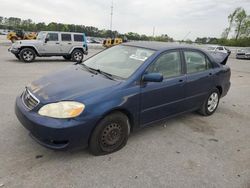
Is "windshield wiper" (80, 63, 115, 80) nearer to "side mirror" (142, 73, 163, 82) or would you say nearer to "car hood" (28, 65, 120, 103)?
"car hood" (28, 65, 120, 103)

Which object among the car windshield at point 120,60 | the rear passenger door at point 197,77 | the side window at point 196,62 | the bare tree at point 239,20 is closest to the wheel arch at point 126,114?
the car windshield at point 120,60

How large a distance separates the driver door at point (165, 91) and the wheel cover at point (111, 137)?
0.46 meters

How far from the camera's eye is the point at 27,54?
39.2 ft

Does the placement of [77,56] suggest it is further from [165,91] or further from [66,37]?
[165,91]


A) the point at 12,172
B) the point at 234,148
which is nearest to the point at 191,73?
the point at 234,148

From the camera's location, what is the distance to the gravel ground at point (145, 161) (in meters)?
2.65

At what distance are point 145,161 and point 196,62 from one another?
2.33 meters

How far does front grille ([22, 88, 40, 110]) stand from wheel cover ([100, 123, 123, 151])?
0.97m

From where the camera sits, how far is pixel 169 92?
377 centimetres

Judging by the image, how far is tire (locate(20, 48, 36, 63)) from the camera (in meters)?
11.8

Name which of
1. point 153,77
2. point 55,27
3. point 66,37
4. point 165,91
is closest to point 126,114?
point 153,77

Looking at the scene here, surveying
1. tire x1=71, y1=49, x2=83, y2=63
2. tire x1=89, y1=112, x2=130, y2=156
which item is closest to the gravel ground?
tire x1=89, y1=112, x2=130, y2=156

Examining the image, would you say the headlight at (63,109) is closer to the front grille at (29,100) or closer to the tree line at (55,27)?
the front grille at (29,100)

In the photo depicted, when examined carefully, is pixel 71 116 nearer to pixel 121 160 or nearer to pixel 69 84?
pixel 69 84
